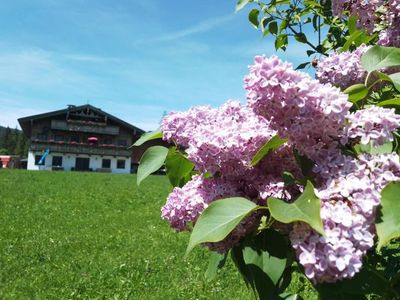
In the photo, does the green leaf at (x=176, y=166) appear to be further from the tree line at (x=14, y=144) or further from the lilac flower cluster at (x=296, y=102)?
the tree line at (x=14, y=144)

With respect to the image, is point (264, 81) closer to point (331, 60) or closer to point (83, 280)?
point (331, 60)

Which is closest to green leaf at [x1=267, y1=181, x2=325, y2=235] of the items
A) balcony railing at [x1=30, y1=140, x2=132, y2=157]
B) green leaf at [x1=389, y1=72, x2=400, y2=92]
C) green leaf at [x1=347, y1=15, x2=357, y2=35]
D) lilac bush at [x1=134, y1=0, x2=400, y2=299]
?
lilac bush at [x1=134, y1=0, x2=400, y2=299]

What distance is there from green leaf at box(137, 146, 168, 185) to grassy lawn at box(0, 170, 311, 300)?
3.99 meters

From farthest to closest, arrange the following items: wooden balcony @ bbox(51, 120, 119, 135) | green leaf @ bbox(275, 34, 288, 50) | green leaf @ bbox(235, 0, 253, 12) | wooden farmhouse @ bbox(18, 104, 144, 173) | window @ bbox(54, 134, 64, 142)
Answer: window @ bbox(54, 134, 64, 142)
wooden balcony @ bbox(51, 120, 119, 135)
wooden farmhouse @ bbox(18, 104, 144, 173)
green leaf @ bbox(275, 34, 288, 50)
green leaf @ bbox(235, 0, 253, 12)

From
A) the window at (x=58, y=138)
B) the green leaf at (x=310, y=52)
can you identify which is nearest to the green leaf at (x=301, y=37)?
the green leaf at (x=310, y=52)

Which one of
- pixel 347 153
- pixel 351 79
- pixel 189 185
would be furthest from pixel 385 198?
pixel 351 79

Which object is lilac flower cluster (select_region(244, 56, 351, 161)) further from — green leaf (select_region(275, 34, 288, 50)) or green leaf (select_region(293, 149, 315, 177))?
green leaf (select_region(275, 34, 288, 50))

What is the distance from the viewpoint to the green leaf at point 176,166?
4.76 ft

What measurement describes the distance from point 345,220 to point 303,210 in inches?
2.8

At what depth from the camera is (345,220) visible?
891 mm

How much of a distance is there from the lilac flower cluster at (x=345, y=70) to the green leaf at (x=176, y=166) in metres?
0.52

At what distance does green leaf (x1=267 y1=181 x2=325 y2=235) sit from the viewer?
0.87 meters

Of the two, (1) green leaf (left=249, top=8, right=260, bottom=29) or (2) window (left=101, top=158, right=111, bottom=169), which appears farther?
(2) window (left=101, top=158, right=111, bottom=169)

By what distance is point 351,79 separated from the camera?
1548 mm
